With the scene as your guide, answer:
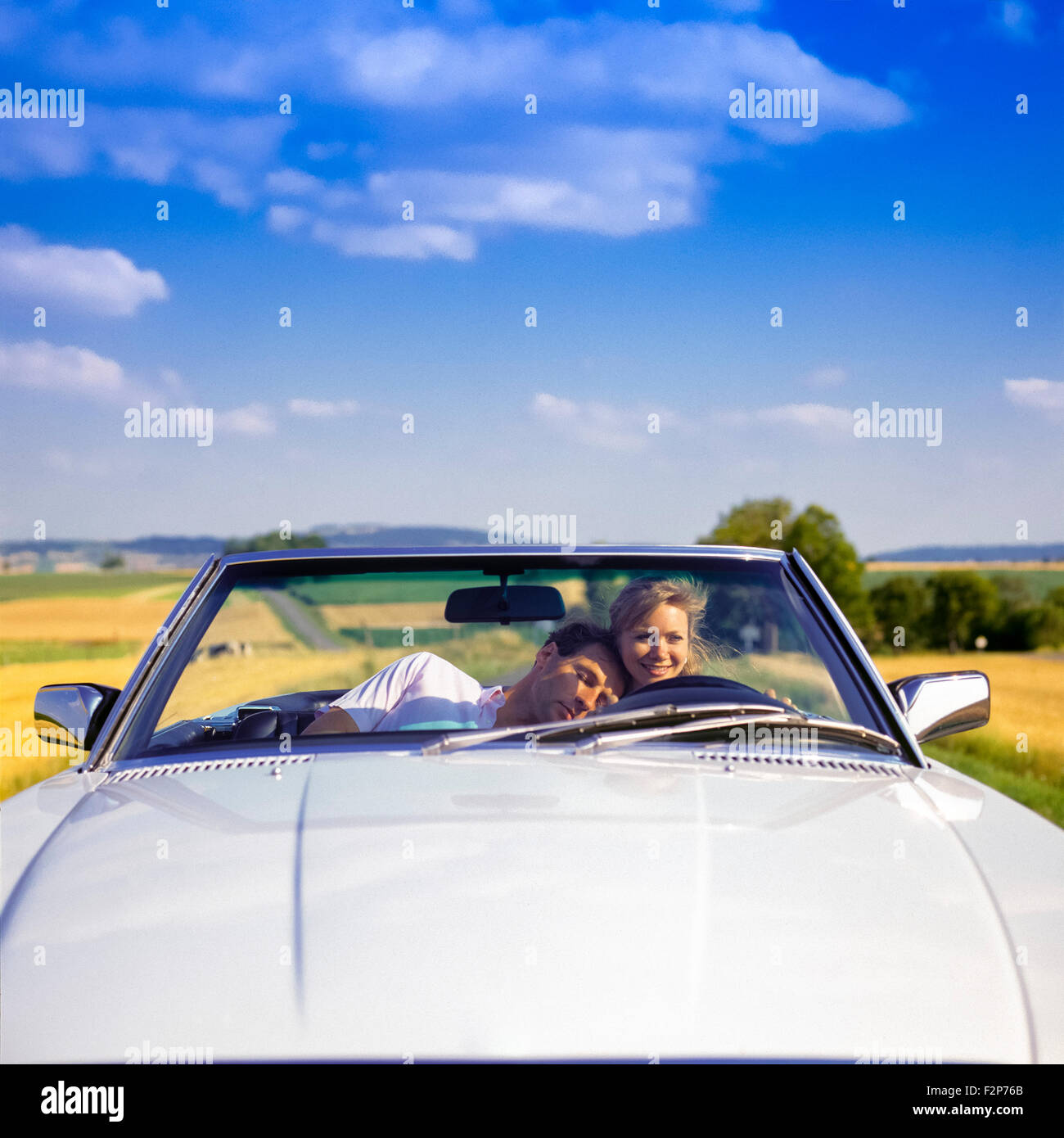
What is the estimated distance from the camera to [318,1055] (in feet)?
5.18

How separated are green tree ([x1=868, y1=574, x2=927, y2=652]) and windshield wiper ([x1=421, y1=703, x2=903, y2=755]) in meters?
46.0

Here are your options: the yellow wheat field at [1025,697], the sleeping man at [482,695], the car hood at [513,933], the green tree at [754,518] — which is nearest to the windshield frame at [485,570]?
the sleeping man at [482,695]

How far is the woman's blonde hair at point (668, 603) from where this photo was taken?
3.26 m

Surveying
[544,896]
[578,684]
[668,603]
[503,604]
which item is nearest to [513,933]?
[544,896]

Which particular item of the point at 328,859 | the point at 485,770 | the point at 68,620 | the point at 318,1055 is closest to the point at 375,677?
the point at 485,770

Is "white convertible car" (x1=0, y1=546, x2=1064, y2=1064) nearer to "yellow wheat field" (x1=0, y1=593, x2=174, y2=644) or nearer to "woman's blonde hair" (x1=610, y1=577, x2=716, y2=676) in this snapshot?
"woman's blonde hair" (x1=610, y1=577, x2=716, y2=676)

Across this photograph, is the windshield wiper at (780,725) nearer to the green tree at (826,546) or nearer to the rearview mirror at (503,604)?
the rearview mirror at (503,604)

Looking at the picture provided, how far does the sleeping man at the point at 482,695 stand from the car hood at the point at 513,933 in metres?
0.81

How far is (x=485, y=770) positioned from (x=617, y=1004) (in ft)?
2.69

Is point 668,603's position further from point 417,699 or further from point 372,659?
point 372,659

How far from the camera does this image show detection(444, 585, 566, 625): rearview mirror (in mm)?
3453

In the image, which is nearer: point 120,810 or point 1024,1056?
point 1024,1056

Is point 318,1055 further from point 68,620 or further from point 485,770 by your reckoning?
point 68,620

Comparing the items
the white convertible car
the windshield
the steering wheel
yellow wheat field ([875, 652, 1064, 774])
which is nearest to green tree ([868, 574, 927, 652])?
yellow wheat field ([875, 652, 1064, 774])
